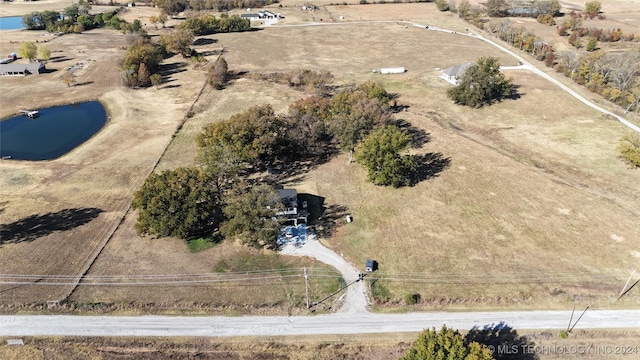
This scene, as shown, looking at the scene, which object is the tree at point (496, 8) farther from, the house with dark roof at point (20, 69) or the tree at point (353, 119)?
the house with dark roof at point (20, 69)

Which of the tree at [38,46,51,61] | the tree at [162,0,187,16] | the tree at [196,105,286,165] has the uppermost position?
the tree at [162,0,187,16]

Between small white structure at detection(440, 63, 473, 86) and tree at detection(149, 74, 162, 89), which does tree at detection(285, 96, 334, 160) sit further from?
tree at detection(149, 74, 162, 89)

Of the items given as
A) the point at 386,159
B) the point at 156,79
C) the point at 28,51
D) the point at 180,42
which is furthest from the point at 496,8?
the point at 28,51

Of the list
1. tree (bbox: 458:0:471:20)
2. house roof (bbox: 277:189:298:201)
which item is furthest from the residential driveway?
tree (bbox: 458:0:471:20)

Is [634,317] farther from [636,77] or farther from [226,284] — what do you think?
[636,77]

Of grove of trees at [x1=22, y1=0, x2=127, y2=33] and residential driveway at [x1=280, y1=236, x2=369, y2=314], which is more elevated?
grove of trees at [x1=22, y1=0, x2=127, y2=33]

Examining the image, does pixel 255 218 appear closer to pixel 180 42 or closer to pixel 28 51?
pixel 180 42

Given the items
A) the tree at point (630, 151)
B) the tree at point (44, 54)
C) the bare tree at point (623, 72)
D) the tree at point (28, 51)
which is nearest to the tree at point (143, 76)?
the tree at point (44, 54)

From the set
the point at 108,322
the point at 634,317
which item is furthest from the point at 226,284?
the point at 634,317
